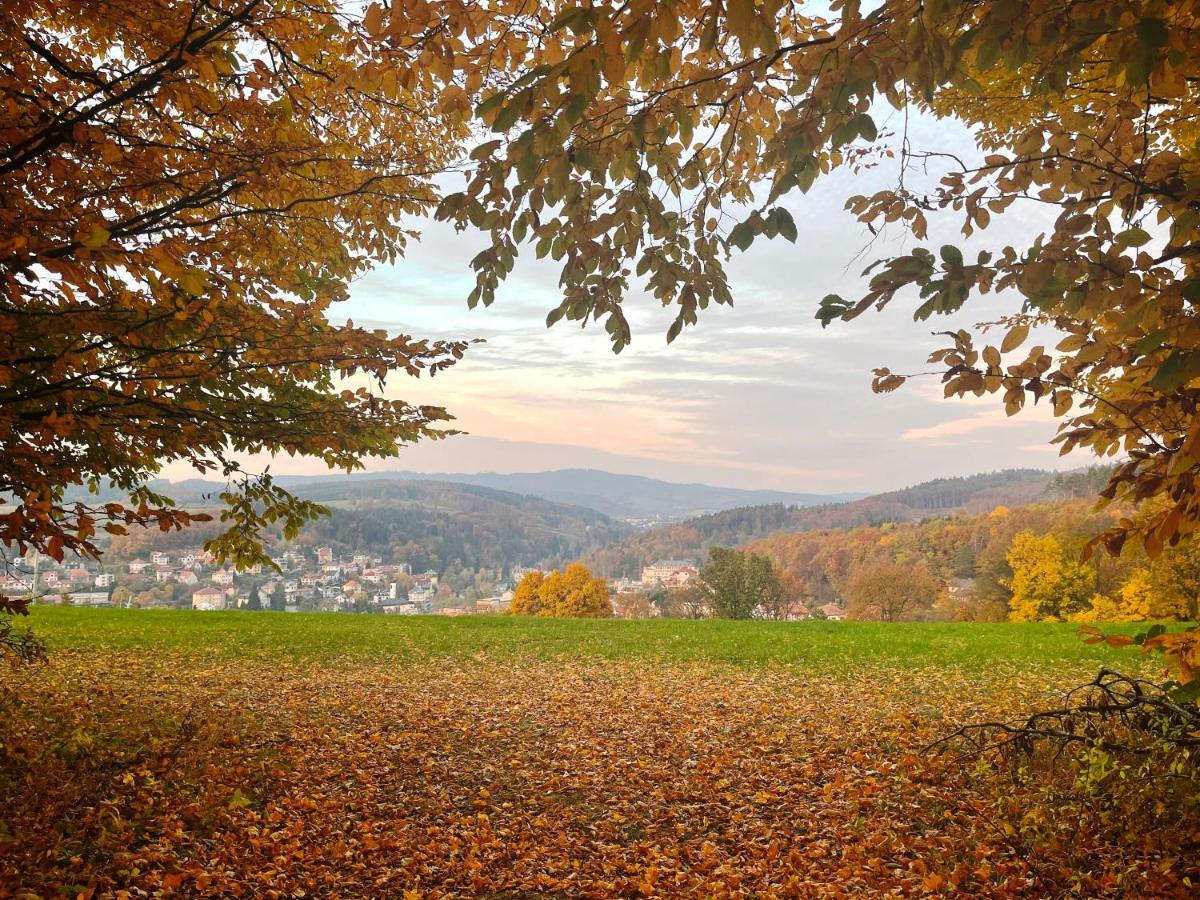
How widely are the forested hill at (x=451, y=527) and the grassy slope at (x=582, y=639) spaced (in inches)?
1234

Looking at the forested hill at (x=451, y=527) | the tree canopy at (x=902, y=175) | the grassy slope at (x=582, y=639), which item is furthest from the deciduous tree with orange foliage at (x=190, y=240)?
the forested hill at (x=451, y=527)

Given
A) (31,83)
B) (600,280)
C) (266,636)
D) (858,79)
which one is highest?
(31,83)

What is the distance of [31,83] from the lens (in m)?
3.80

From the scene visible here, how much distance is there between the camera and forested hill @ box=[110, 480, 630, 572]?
8181 centimetres

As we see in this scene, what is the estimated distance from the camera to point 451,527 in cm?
10544

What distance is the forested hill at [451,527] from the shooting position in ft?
268

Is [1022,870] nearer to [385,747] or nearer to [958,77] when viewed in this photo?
[958,77]

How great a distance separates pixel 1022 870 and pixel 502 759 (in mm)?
4363

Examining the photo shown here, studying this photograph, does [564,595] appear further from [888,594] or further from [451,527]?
[451,527]

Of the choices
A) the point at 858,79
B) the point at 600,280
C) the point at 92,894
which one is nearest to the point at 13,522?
the point at 92,894

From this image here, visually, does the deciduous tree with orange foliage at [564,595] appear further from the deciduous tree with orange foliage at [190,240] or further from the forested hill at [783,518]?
the forested hill at [783,518]

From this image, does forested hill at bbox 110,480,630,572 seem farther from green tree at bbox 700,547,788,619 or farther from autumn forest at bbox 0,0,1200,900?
autumn forest at bbox 0,0,1200,900

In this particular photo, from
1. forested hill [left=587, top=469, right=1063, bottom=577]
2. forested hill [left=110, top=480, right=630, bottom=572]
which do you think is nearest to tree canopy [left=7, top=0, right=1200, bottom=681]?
forested hill [left=110, top=480, right=630, bottom=572]

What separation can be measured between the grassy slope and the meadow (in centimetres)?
146
